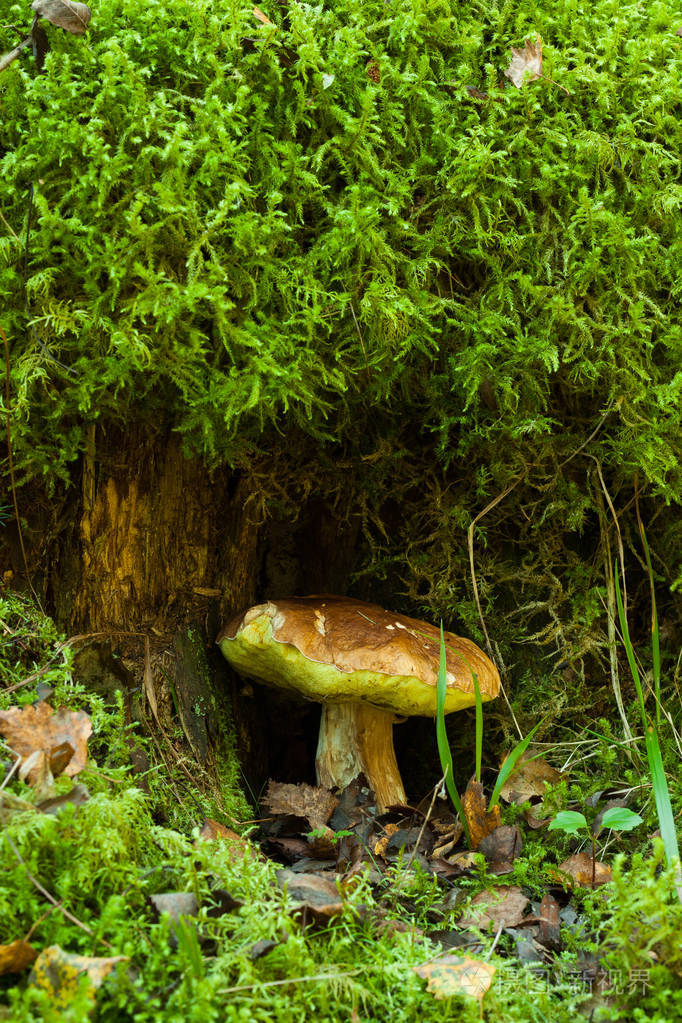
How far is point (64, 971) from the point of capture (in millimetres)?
1232

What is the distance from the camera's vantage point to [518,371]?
8.16 ft

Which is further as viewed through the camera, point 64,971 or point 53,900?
point 53,900

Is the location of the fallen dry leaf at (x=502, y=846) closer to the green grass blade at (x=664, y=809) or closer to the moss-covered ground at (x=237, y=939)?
the moss-covered ground at (x=237, y=939)

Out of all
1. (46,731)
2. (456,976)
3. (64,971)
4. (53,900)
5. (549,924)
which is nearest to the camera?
(64,971)

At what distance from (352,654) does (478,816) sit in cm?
66

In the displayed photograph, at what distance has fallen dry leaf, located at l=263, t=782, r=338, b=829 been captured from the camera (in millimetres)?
2451

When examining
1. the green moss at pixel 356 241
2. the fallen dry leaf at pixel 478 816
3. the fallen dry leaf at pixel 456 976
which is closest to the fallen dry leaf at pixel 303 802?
the fallen dry leaf at pixel 478 816

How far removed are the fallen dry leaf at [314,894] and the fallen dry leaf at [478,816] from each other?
Result: 0.66 m

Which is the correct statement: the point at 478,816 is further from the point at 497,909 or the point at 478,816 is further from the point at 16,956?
the point at 16,956

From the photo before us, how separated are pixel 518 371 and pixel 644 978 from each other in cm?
174

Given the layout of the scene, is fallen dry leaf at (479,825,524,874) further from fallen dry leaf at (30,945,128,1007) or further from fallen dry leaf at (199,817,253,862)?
fallen dry leaf at (30,945,128,1007)

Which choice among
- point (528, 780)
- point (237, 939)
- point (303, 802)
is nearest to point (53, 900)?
point (237, 939)

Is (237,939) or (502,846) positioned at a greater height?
(237,939)

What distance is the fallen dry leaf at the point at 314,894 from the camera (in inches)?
64.0
